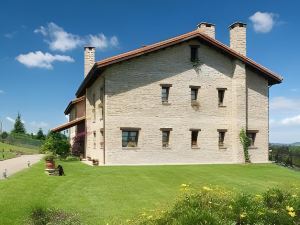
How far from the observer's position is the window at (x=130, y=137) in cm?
2888

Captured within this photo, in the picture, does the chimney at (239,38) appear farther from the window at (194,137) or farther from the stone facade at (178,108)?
the window at (194,137)

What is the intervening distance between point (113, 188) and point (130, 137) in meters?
11.0

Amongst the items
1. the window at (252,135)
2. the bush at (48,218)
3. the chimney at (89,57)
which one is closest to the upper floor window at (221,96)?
the window at (252,135)

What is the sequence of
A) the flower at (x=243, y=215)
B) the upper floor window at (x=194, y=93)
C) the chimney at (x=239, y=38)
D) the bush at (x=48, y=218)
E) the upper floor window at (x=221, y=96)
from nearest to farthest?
the flower at (x=243, y=215)
the bush at (x=48, y=218)
the upper floor window at (x=194, y=93)
the upper floor window at (x=221, y=96)
the chimney at (x=239, y=38)

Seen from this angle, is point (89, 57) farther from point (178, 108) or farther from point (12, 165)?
point (178, 108)

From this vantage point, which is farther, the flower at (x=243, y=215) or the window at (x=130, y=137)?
the window at (x=130, y=137)

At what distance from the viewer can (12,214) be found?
1307 centimetres

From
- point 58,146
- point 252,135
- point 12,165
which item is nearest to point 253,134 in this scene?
point 252,135

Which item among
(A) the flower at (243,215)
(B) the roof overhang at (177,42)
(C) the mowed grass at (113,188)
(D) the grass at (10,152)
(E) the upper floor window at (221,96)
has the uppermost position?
(B) the roof overhang at (177,42)

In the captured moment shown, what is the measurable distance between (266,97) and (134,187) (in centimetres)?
1939

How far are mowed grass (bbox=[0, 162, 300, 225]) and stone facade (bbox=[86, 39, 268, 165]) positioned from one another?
11.7ft

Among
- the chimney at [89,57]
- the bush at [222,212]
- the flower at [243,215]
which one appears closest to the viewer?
the bush at [222,212]

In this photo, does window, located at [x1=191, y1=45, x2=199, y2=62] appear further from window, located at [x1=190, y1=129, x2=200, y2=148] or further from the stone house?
window, located at [x1=190, y1=129, x2=200, y2=148]

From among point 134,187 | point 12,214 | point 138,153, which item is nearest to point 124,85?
point 138,153
